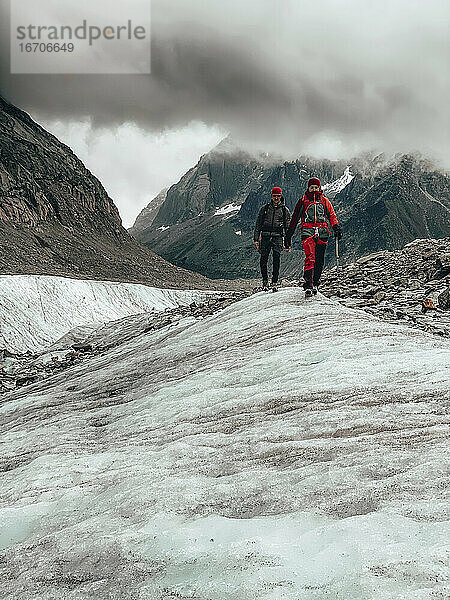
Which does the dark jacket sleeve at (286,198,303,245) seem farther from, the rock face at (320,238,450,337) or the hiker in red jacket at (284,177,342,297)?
the rock face at (320,238,450,337)

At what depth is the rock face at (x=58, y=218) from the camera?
10631 centimetres

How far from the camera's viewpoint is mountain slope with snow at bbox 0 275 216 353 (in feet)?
131

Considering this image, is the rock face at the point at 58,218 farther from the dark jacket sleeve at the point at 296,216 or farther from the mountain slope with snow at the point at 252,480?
the mountain slope with snow at the point at 252,480

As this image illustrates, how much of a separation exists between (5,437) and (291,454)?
7159 mm

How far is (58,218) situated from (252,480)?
13059 cm

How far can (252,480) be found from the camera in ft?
19.5

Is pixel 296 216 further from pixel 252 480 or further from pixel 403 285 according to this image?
pixel 252 480

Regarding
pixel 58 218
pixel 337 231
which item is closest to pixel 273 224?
pixel 337 231

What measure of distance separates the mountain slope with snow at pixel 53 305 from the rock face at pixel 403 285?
21703 mm

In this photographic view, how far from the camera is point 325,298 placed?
1509cm

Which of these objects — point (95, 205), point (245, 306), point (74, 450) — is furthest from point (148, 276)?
point (74, 450)

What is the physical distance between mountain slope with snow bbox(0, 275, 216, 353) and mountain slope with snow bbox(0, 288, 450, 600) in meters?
27.7

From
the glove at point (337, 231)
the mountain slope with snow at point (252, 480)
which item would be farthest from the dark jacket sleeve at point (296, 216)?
the mountain slope with snow at point (252, 480)

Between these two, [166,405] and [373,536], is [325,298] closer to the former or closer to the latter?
[166,405]
